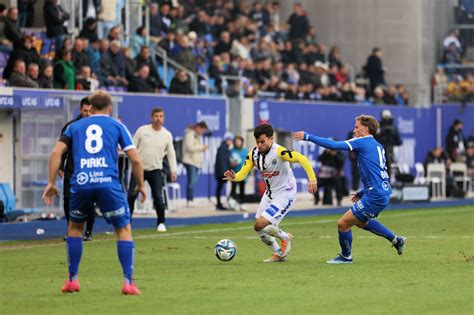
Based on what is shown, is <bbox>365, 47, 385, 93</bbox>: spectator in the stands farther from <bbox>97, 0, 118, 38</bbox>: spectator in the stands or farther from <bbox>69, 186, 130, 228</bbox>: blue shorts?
<bbox>69, 186, 130, 228</bbox>: blue shorts

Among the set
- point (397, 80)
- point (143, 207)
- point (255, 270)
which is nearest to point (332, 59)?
point (397, 80)

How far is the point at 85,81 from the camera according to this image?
29.3 metres

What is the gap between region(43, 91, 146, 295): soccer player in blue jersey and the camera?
1273 centimetres

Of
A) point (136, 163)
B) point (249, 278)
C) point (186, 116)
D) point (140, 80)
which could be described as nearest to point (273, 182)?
point (249, 278)

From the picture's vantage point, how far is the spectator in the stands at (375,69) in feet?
146

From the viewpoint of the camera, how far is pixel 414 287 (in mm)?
13383

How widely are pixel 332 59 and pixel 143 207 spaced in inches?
582

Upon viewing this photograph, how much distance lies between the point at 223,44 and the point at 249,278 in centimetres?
2359

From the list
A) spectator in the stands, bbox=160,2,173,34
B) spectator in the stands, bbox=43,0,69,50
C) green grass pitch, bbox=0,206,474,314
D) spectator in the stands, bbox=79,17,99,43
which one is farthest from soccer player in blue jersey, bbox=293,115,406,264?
spectator in the stands, bbox=160,2,173,34

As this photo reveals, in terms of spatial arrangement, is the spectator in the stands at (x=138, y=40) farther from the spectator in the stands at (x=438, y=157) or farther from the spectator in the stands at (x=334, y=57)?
the spectator in the stands at (x=438, y=157)

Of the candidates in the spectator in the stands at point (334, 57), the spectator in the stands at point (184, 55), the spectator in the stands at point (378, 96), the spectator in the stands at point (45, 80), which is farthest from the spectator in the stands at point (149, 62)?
the spectator in the stands at point (334, 57)

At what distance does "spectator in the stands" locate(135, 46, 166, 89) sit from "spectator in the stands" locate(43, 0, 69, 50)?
7.68 ft

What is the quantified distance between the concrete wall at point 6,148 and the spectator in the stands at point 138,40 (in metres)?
6.78

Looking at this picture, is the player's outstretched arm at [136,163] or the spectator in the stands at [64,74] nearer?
the player's outstretched arm at [136,163]
